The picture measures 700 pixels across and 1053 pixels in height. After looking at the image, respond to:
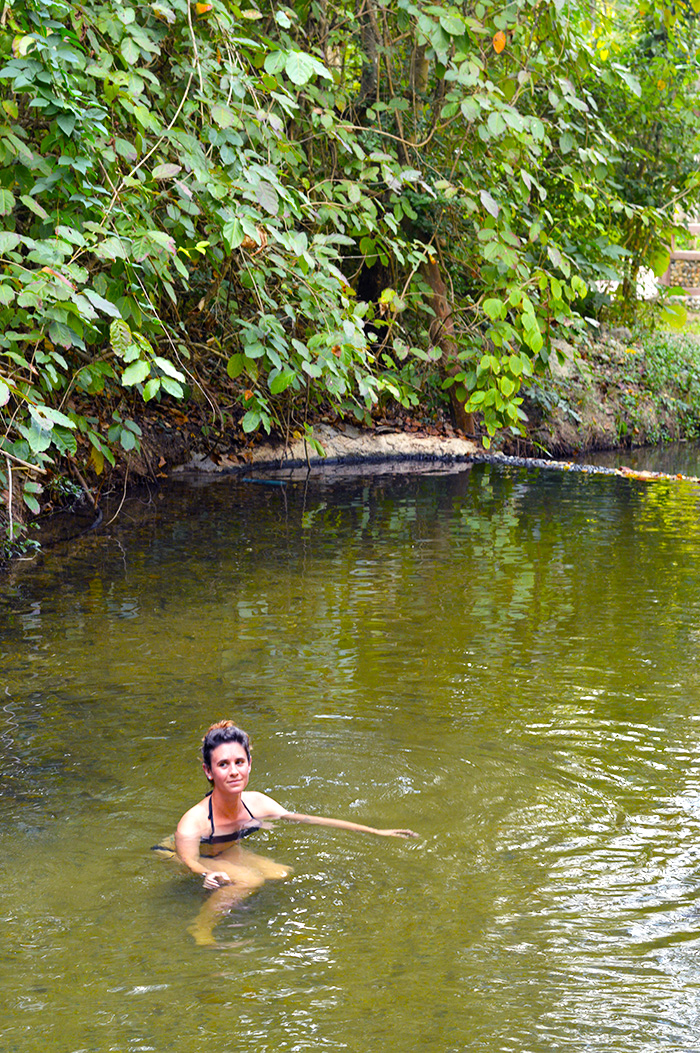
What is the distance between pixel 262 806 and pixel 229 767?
46 centimetres

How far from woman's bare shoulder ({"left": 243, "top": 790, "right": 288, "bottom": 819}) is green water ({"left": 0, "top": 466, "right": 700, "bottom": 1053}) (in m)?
0.13

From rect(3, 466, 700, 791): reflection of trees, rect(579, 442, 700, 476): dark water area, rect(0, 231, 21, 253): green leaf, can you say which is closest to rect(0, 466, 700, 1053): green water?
rect(3, 466, 700, 791): reflection of trees

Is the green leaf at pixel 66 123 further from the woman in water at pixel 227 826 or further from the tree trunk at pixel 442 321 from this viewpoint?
the tree trunk at pixel 442 321

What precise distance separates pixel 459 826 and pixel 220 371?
8339 mm

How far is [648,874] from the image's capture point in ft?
14.0

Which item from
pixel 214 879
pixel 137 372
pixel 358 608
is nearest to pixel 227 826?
pixel 214 879

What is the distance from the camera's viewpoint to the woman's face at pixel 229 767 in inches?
176

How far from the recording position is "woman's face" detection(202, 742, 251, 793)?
4480 mm

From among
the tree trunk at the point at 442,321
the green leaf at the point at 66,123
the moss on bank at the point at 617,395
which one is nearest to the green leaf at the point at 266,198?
the green leaf at the point at 66,123

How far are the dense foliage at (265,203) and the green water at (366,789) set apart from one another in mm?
1311

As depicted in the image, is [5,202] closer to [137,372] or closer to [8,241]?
[8,241]

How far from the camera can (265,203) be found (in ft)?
24.4

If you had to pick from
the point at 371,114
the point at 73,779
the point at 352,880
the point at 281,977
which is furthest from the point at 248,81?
the point at 281,977

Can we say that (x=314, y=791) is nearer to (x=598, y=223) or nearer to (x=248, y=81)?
(x=248, y=81)
